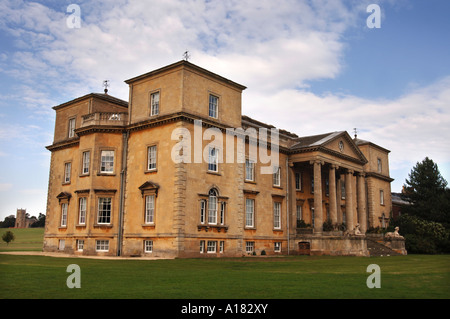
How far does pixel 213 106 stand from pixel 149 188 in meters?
7.86

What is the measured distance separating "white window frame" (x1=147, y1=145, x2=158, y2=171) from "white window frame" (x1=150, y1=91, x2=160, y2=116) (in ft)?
8.79

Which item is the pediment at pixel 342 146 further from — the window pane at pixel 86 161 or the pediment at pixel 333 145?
the window pane at pixel 86 161

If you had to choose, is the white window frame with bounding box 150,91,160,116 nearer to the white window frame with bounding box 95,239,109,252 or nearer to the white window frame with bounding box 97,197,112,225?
the white window frame with bounding box 97,197,112,225

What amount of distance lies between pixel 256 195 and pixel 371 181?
24.2 m

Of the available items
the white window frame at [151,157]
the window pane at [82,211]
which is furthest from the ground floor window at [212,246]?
the window pane at [82,211]

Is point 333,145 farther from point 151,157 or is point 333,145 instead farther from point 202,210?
point 151,157

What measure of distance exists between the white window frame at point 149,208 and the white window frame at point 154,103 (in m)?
6.29

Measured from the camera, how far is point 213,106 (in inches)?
1262

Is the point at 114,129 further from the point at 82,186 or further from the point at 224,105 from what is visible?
the point at 224,105

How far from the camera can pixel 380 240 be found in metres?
40.1

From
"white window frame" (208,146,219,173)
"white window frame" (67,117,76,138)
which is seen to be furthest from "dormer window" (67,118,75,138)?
"white window frame" (208,146,219,173)

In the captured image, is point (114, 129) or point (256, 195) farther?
point (256, 195)
